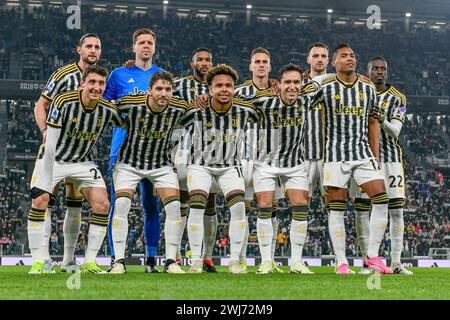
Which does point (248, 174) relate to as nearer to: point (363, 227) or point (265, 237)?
point (265, 237)

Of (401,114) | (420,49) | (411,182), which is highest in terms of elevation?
(420,49)

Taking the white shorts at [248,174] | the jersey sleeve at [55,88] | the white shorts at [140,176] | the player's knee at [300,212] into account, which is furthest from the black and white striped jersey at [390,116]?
the jersey sleeve at [55,88]

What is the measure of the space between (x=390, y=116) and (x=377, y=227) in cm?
166

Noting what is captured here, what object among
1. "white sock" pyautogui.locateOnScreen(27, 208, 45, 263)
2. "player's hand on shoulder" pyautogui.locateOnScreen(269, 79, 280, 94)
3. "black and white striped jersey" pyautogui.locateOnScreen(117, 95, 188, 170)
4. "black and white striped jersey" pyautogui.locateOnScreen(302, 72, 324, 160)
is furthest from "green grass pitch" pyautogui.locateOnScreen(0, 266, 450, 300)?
"black and white striped jersey" pyautogui.locateOnScreen(302, 72, 324, 160)

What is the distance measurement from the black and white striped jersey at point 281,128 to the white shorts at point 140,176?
3.95ft

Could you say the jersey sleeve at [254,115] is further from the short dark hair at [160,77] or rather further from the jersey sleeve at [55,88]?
the jersey sleeve at [55,88]

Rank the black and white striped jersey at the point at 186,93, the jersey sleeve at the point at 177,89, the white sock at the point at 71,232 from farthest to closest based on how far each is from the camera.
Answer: the jersey sleeve at the point at 177,89 → the black and white striped jersey at the point at 186,93 → the white sock at the point at 71,232

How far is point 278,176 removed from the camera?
8.80 meters

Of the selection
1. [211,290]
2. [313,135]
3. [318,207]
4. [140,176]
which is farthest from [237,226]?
[318,207]

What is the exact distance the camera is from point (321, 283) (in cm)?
652

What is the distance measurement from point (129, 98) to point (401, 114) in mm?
3534

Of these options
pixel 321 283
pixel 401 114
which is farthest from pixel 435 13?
pixel 321 283

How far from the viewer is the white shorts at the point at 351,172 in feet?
27.8
